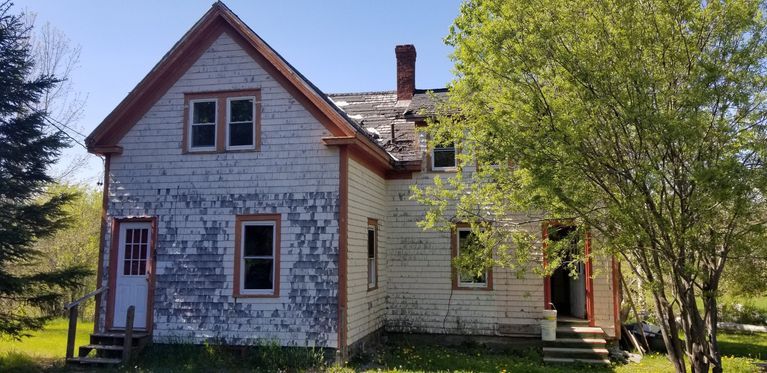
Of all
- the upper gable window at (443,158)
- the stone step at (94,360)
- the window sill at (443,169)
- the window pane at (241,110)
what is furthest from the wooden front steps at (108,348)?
the upper gable window at (443,158)

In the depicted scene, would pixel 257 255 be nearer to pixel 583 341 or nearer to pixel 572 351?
pixel 572 351

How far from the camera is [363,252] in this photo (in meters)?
13.3

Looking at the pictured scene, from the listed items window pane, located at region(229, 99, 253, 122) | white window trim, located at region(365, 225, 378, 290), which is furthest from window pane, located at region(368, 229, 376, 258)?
window pane, located at region(229, 99, 253, 122)

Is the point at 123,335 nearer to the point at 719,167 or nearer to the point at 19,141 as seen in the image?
the point at 19,141

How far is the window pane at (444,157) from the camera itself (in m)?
15.3

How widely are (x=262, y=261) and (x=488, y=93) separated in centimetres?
606

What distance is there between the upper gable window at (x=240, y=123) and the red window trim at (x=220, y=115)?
8 centimetres

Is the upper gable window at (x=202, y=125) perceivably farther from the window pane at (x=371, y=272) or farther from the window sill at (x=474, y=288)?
the window sill at (x=474, y=288)

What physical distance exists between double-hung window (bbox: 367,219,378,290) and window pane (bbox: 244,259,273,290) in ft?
8.90

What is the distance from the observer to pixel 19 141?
13.4 meters

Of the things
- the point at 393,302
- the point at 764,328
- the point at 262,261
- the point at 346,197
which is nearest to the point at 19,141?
the point at 262,261

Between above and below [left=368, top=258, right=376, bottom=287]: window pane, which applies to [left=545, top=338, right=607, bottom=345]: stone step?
below

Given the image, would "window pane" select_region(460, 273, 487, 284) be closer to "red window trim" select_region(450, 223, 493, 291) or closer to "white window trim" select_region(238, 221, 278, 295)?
"red window trim" select_region(450, 223, 493, 291)

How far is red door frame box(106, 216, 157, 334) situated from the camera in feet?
41.2
